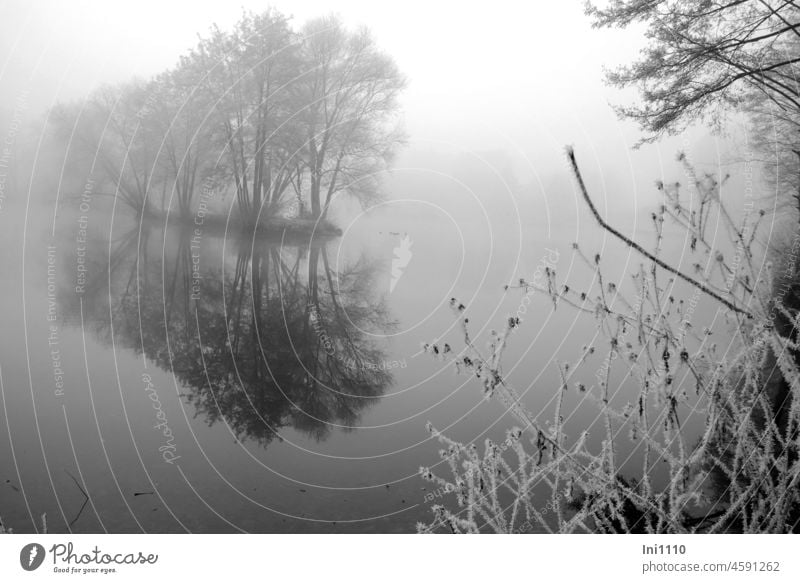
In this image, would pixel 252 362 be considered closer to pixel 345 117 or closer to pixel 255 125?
pixel 255 125

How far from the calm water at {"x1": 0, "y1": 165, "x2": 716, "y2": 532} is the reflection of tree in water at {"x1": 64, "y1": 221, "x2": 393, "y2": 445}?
0.04 ft

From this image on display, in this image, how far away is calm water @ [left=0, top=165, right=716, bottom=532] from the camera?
2045mm

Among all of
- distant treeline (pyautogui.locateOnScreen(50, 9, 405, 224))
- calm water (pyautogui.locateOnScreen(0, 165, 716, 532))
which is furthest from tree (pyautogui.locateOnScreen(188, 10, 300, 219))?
calm water (pyautogui.locateOnScreen(0, 165, 716, 532))

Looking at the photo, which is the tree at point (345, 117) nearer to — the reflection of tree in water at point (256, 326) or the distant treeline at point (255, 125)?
the distant treeline at point (255, 125)

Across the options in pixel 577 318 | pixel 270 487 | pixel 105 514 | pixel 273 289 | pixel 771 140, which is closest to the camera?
pixel 105 514

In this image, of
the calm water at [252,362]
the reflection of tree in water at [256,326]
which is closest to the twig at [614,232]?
the calm water at [252,362]

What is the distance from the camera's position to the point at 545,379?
3145 millimetres

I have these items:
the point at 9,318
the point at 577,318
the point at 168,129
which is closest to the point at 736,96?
the point at 577,318

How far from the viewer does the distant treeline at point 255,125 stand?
2.88 meters

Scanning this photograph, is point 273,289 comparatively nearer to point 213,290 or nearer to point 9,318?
point 213,290

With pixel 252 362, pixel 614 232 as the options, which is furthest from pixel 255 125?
pixel 614 232

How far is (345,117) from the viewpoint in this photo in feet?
10.8

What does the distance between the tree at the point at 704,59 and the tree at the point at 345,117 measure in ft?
4.70

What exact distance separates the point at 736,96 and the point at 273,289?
3304 millimetres
